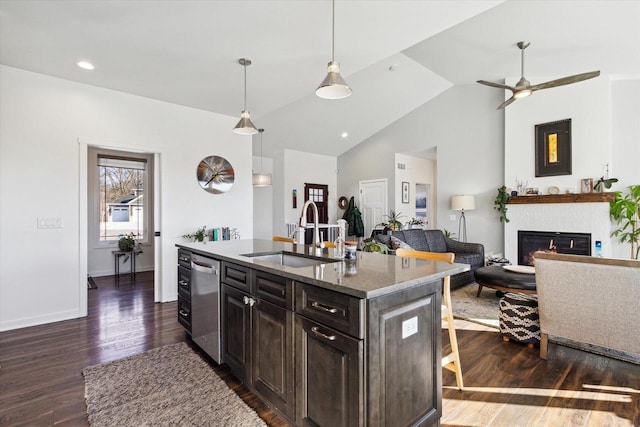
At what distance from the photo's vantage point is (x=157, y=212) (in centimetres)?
438

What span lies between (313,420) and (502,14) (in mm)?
4808

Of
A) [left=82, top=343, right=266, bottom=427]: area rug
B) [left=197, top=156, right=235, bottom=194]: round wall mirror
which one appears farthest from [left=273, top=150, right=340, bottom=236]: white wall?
[left=82, top=343, right=266, bottom=427]: area rug

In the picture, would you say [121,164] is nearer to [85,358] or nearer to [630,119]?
[85,358]

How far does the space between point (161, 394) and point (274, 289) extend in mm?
1152

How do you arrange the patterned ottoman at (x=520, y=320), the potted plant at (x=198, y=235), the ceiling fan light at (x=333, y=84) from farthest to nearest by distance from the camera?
1. the potted plant at (x=198, y=235)
2. the patterned ottoman at (x=520, y=320)
3. the ceiling fan light at (x=333, y=84)

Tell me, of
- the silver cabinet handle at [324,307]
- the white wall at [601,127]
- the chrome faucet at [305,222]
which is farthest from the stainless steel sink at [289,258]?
the white wall at [601,127]

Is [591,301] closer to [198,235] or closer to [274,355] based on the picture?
[274,355]

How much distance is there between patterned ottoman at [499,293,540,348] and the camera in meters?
2.81

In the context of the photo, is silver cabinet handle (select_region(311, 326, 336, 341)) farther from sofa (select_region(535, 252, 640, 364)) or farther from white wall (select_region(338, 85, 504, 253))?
white wall (select_region(338, 85, 504, 253))

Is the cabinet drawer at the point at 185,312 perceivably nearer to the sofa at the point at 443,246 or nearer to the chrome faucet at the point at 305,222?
the chrome faucet at the point at 305,222

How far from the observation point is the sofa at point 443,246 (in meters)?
4.97

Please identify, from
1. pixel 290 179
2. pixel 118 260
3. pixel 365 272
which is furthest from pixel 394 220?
pixel 365 272

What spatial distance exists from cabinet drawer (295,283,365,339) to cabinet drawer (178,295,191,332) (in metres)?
1.71

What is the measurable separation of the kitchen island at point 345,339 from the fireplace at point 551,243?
4.67 metres
